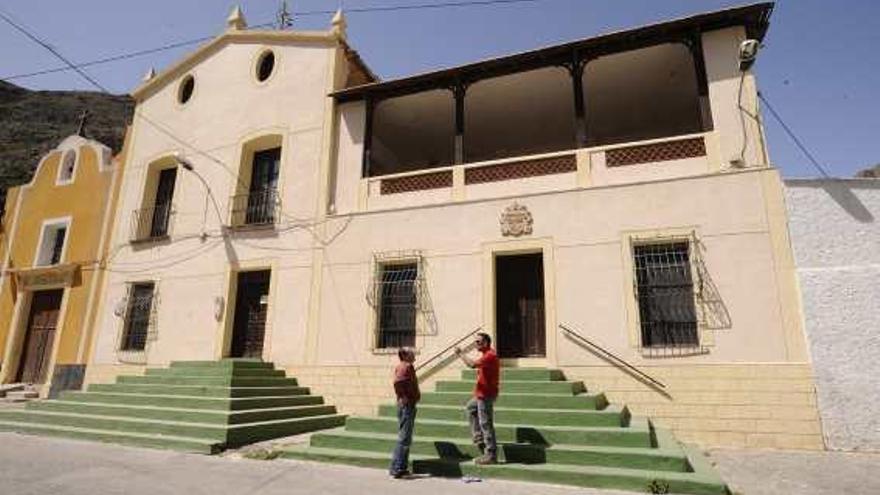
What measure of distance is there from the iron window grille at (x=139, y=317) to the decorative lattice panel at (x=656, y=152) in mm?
11597

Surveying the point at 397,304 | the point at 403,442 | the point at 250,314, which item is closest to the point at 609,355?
the point at 403,442

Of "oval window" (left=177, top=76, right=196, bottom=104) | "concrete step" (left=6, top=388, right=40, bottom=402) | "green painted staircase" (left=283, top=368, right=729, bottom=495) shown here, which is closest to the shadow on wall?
"green painted staircase" (left=283, top=368, right=729, bottom=495)

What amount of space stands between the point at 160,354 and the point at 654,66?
43.6 feet

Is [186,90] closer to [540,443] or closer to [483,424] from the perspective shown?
[483,424]

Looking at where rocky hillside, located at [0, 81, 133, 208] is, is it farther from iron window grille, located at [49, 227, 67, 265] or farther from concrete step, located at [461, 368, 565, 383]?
concrete step, located at [461, 368, 565, 383]

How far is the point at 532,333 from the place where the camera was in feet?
33.7

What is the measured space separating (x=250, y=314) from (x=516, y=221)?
22.4ft

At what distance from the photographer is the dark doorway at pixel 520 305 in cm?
1024

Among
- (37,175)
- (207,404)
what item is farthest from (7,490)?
(37,175)

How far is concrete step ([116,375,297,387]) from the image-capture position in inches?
419

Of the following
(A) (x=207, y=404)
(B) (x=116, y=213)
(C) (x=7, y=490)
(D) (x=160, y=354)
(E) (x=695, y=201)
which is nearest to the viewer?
(C) (x=7, y=490)

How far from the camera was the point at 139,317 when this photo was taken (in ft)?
46.1

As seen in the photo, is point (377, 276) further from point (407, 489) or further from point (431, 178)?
point (407, 489)

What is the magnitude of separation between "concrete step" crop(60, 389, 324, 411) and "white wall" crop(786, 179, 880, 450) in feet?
29.0
